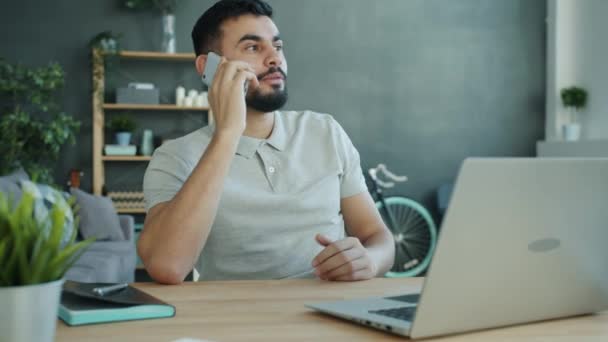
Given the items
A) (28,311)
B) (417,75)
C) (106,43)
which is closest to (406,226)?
(417,75)

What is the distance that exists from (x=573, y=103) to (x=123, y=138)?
3564 mm

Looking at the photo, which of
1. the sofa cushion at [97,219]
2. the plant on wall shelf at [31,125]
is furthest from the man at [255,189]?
the plant on wall shelf at [31,125]

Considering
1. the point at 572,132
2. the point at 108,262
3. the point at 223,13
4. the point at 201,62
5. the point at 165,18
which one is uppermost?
the point at 165,18

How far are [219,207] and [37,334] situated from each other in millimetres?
1050

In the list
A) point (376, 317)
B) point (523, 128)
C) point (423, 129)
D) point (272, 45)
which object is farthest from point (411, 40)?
point (376, 317)

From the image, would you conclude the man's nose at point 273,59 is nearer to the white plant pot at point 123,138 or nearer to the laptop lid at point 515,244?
the laptop lid at point 515,244

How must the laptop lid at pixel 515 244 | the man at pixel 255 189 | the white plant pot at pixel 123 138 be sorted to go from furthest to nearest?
the white plant pot at pixel 123 138, the man at pixel 255 189, the laptop lid at pixel 515 244

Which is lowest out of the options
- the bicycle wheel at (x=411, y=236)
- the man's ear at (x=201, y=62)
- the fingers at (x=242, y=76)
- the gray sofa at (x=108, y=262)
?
the bicycle wheel at (x=411, y=236)

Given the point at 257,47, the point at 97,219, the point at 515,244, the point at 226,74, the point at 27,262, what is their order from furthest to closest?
Answer: the point at 97,219
the point at 257,47
the point at 226,74
the point at 515,244
the point at 27,262

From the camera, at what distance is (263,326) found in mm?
972

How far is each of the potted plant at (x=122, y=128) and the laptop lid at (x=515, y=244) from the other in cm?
463

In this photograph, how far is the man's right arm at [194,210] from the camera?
1.49 metres

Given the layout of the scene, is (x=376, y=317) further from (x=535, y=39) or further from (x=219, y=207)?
(x=535, y=39)

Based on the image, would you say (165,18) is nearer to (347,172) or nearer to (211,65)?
(211,65)
